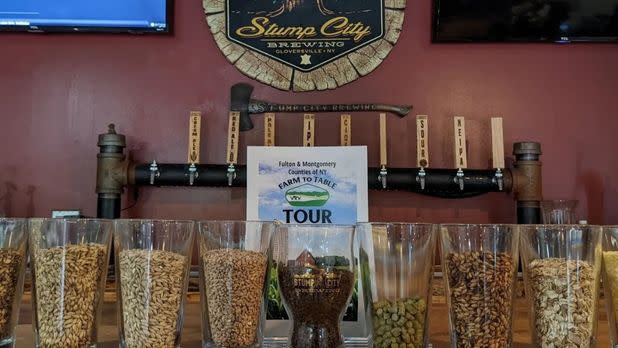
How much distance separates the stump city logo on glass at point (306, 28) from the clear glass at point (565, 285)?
6.27ft

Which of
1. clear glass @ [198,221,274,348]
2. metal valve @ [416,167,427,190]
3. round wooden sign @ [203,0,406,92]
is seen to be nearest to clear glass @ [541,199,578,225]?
metal valve @ [416,167,427,190]

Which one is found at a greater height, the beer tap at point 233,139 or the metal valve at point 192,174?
the beer tap at point 233,139

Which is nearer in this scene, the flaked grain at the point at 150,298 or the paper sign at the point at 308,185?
the flaked grain at the point at 150,298

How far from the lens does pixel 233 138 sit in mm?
2391

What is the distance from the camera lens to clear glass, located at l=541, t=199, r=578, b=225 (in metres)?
2.30

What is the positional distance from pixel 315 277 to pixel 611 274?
1.33ft

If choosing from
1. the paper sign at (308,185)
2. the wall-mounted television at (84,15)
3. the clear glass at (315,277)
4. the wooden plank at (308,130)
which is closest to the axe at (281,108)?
the wooden plank at (308,130)

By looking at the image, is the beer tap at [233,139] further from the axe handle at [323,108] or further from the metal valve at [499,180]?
the metal valve at [499,180]

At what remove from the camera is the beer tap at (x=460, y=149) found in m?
2.28

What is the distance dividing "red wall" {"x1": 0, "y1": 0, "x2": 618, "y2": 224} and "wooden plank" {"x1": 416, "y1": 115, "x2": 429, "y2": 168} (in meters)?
0.14

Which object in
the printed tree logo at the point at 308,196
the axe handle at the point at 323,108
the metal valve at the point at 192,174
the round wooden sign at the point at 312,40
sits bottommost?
the printed tree logo at the point at 308,196

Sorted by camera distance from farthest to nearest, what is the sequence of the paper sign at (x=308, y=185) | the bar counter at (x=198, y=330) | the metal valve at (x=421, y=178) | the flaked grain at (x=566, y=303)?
the metal valve at (x=421, y=178)
the paper sign at (x=308, y=185)
the bar counter at (x=198, y=330)
the flaked grain at (x=566, y=303)

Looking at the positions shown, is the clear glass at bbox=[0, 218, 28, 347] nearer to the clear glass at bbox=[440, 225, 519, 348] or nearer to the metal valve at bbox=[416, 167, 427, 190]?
the clear glass at bbox=[440, 225, 519, 348]

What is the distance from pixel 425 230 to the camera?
2.54 ft
